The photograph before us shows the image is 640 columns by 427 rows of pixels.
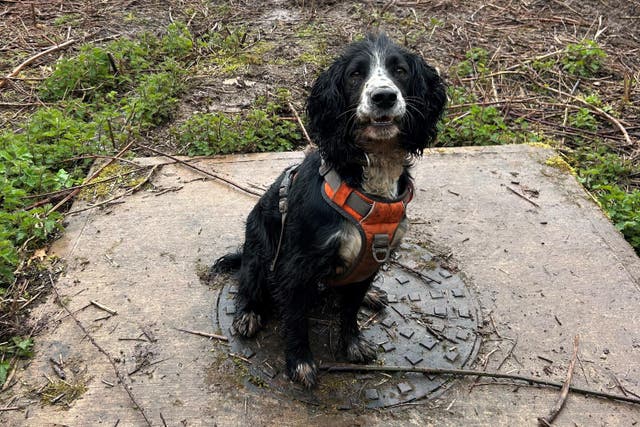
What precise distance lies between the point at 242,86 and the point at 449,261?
10.8ft

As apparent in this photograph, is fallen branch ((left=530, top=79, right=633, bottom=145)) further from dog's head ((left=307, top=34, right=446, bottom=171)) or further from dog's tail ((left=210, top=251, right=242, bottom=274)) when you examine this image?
dog's tail ((left=210, top=251, right=242, bottom=274))

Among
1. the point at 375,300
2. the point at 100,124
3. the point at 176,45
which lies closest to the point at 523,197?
the point at 375,300

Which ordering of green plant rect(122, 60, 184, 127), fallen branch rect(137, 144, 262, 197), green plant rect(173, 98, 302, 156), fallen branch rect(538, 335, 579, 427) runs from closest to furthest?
1. fallen branch rect(538, 335, 579, 427)
2. fallen branch rect(137, 144, 262, 197)
3. green plant rect(173, 98, 302, 156)
4. green plant rect(122, 60, 184, 127)

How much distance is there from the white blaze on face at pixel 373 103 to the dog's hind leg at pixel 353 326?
886 millimetres

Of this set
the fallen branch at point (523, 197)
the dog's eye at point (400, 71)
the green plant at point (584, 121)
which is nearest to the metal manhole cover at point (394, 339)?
the fallen branch at point (523, 197)

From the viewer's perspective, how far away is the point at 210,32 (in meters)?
6.86

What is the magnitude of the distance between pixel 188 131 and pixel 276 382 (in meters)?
2.78

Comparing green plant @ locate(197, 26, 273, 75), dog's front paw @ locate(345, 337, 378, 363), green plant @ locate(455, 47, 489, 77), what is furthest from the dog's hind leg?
green plant @ locate(455, 47, 489, 77)

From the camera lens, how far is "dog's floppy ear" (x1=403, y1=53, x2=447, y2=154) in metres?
2.52

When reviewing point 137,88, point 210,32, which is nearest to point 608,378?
point 137,88

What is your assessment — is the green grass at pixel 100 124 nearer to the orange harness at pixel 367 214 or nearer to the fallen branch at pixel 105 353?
the fallen branch at pixel 105 353

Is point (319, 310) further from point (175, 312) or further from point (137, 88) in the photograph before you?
point (137, 88)

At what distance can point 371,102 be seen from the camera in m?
2.31

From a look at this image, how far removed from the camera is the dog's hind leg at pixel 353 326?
279cm
